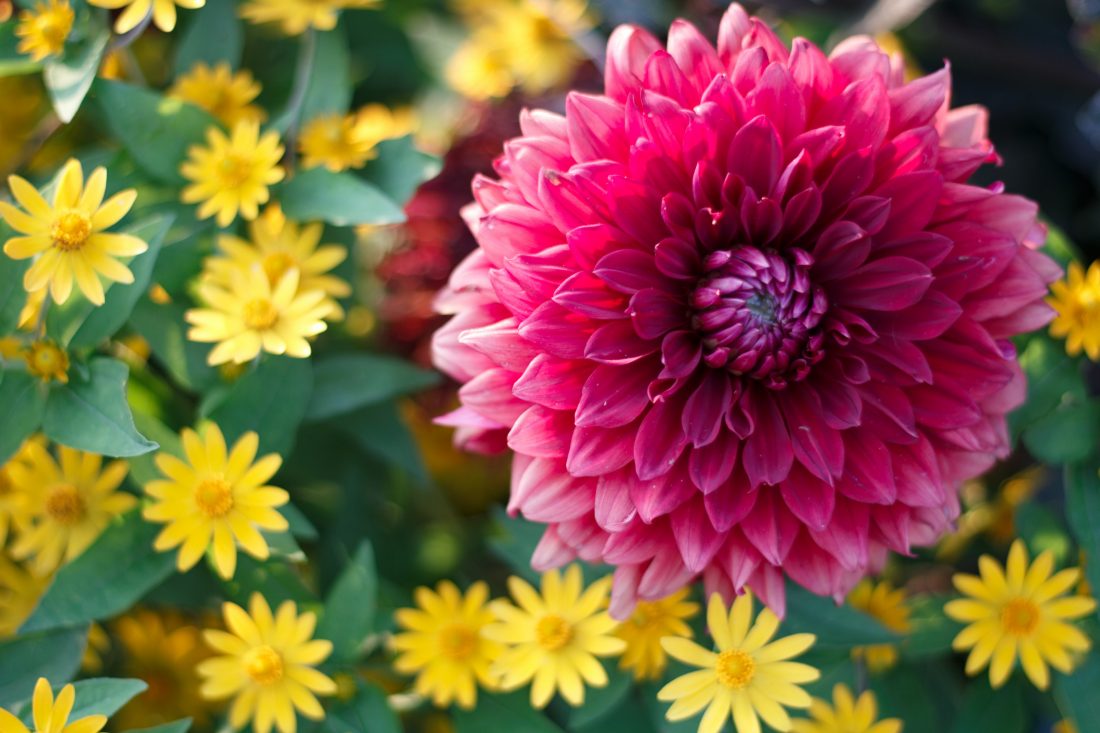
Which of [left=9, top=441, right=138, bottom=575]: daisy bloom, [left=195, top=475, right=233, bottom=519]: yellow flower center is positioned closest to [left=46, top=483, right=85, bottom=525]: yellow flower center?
[left=9, top=441, right=138, bottom=575]: daisy bloom

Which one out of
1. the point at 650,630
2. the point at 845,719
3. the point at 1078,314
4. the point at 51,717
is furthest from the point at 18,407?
the point at 1078,314

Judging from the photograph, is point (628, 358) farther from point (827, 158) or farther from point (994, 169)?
point (994, 169)

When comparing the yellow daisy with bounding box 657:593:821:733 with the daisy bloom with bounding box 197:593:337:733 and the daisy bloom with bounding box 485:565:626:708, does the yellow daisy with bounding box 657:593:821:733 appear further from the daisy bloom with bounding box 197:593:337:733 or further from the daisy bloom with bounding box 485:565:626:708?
the daisy bloom with bounding box 197:593:337:733

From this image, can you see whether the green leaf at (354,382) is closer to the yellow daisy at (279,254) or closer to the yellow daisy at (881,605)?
the yellow daisy at (279,254)

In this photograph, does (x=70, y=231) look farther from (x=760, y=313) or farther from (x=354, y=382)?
(x=760, y=313)

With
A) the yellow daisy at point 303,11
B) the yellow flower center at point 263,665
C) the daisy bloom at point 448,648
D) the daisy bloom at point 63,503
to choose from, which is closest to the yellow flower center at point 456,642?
the daisy bloom at point 448,648

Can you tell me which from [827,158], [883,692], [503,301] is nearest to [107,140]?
[503,301]
